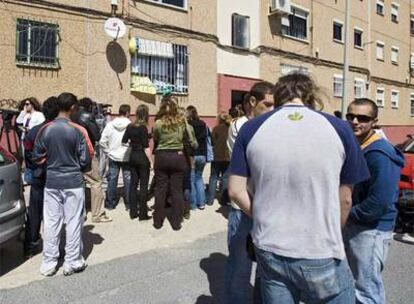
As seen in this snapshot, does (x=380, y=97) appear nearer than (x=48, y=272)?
No

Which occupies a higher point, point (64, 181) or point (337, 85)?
point (337, 85)

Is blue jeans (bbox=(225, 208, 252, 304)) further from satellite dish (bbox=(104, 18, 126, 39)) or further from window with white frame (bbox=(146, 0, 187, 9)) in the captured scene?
window with white frame (bbox=(146, 0, 187, 9))

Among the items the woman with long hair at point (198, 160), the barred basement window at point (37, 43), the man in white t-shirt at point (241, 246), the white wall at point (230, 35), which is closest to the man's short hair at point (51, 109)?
the man in white t-shirt at point (241, 246)

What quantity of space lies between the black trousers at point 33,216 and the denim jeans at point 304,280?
3.89 m

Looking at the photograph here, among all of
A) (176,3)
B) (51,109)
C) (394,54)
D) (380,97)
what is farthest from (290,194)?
(394,54)

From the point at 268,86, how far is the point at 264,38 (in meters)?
15.9

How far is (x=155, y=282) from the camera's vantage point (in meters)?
4.88

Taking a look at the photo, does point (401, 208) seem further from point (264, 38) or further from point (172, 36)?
point (264, 38)

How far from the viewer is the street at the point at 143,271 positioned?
4.52 m

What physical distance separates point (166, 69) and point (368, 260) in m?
12.7

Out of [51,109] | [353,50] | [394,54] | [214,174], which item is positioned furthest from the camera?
[394,54]

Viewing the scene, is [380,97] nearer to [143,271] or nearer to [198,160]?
[198,160]

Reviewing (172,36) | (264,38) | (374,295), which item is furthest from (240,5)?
(374,295)

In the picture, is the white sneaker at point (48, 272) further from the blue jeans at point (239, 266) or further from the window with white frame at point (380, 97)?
the window with white frame at point (380, 97)
